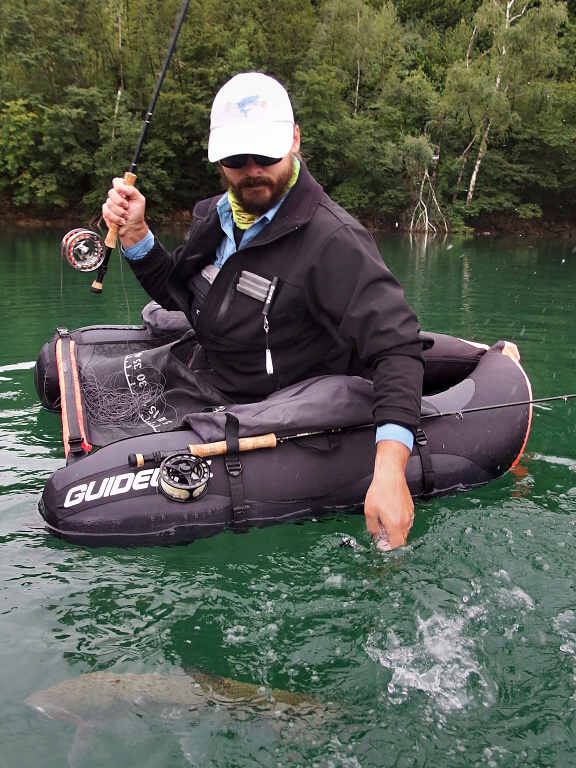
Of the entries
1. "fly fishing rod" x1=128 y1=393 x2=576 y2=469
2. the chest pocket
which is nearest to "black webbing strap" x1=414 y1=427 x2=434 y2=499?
"fly fishing rod" x1=128 y1=393 x2=576 y2=469

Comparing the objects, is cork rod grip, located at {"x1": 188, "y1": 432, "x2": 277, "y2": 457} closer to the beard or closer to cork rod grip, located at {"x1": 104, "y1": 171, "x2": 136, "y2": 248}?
the beard

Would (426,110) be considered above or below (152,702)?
above

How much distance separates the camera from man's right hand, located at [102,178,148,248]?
4066 millimetres

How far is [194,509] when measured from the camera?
11.1 ft

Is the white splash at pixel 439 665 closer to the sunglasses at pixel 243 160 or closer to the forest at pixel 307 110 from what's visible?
the sunglasses at pixel 243 160

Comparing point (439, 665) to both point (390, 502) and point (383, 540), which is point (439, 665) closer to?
point (383, 540)

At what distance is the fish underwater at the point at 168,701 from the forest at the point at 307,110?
1045 inches

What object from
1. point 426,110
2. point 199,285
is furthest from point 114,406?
point 426,110

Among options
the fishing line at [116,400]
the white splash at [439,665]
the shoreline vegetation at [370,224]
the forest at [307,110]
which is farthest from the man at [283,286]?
the forest at [307,110]

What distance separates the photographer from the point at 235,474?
3.46 meters

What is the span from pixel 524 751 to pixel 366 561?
119cm

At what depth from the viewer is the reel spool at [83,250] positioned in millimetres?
4980

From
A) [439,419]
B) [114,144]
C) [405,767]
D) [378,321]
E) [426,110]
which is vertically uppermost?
[426,110]

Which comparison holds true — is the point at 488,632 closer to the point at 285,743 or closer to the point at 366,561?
the point at 366,561
